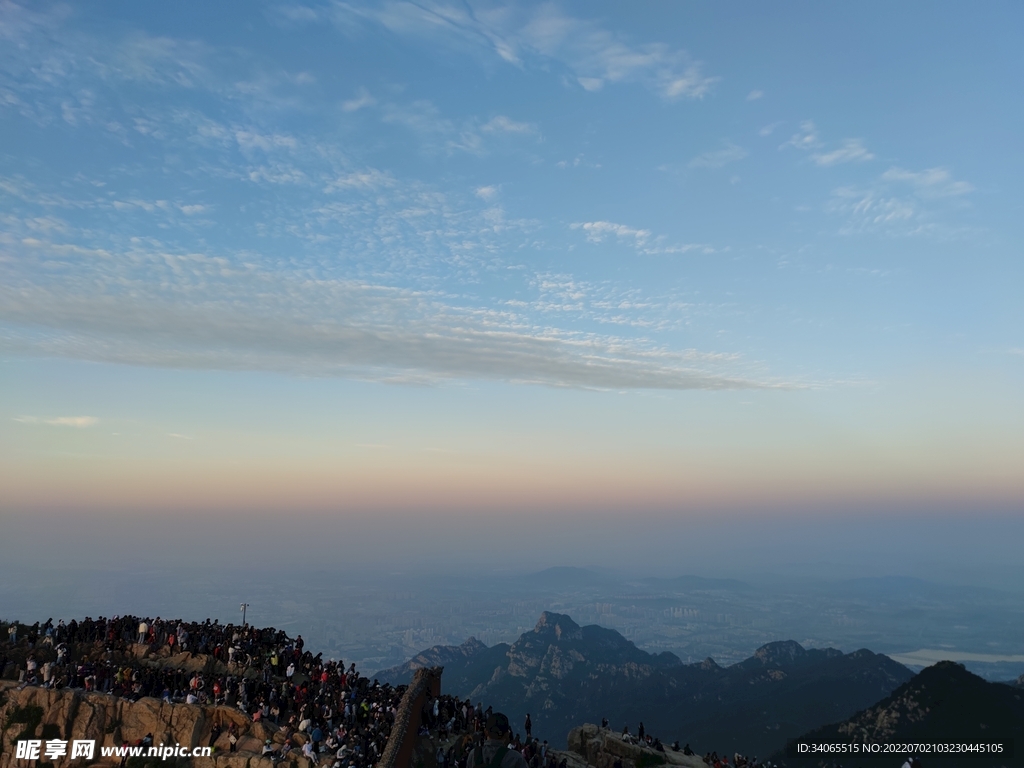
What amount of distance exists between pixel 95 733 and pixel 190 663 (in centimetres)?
595

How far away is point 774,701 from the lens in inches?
5098

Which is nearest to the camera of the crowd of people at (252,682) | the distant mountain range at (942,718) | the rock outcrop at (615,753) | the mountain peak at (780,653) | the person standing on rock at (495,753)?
the person standing on rock at (495,753)

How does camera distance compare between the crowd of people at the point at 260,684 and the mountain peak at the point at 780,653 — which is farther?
the mountain peak at the point at 780,653

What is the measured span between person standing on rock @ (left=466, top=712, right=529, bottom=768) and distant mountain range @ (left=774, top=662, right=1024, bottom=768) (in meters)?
60.9

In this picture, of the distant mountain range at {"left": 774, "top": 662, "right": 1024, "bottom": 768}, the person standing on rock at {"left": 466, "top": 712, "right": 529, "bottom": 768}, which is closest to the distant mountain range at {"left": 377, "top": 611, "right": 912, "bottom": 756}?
the distant mountain range at {"left": 774, "top": 662, "right": 1024, "bottom": 768}

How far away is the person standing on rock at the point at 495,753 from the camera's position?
24.8 metres

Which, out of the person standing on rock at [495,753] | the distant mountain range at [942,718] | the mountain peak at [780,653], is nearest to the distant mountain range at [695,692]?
the mountain peak at [780,653]

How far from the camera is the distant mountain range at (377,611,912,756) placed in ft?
390

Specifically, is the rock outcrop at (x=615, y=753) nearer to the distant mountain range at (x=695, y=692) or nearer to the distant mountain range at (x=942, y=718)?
the distant mountain range at (x=942, y=718)

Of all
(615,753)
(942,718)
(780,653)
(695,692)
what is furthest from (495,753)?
(780,653)

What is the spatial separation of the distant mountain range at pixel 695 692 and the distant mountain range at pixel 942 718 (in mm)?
35864

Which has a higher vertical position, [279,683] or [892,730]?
[279,683]

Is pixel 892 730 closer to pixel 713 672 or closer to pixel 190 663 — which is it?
pixel 190 663

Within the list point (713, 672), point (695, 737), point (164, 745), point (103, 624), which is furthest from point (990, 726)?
point (713, 672)
